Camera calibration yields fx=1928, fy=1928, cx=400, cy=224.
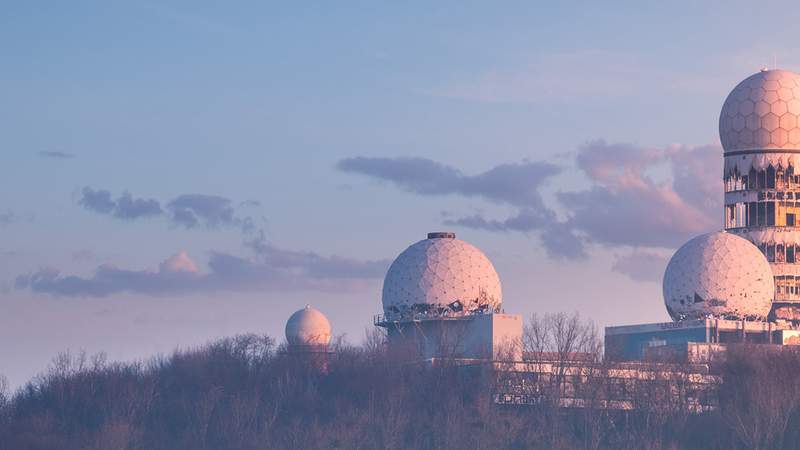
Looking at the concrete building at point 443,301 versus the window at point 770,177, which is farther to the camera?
the window at point 770,177

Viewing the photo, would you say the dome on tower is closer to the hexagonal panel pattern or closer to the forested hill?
the forested hill

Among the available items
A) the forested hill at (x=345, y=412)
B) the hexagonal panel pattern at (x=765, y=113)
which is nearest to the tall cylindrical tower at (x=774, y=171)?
the hexagonal panel pattern at (x=765, y=113)

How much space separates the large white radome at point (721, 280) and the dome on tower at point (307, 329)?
25.1m

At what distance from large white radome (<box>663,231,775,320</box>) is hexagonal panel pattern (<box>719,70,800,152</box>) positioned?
251 inches

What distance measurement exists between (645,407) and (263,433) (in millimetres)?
18151

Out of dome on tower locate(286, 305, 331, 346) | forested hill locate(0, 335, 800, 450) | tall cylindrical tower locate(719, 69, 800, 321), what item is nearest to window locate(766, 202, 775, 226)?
tall cylindrical tower locate(719, 69, 800, 321)

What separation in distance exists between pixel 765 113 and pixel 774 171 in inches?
129

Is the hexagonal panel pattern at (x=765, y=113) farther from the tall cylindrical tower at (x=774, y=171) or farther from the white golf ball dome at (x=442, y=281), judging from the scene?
the white golf ball dome at (x=442, y=281)

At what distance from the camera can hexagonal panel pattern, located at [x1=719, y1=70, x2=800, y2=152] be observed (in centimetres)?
10738

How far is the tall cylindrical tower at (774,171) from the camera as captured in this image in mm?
107438

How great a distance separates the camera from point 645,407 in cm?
9162

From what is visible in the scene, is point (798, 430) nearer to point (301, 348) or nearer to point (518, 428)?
point (518, 428)

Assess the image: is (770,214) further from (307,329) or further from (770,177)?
(307,329)

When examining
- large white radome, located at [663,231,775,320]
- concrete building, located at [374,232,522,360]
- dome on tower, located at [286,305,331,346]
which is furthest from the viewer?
dome on tower, located at [286,305,331,346]
